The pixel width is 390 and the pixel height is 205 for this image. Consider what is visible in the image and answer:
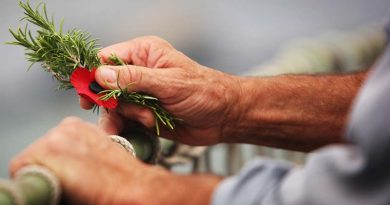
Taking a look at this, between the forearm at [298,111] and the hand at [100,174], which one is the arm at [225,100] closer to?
the forearm at [298,111]

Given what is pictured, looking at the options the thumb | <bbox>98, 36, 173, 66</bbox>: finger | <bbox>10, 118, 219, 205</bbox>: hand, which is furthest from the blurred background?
<bbox>10, 118, 219, 205</bbox>: hand

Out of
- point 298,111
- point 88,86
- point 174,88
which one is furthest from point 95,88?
point 298,111

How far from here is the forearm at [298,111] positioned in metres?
1.23

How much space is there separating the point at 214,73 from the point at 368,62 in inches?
45.4

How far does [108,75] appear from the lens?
907 mm

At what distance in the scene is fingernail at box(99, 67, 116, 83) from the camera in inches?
35.4

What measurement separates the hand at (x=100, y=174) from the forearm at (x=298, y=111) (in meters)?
0.52

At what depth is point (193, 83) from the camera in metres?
1.08

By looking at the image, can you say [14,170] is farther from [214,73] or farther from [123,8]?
[123,8]

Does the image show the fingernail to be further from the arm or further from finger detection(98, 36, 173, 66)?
finger detection(98, 36, 173, 66)

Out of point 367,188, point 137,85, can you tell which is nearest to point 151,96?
point 137,85

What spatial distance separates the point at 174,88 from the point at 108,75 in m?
0.15

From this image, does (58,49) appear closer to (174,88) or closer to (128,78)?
(128,78)

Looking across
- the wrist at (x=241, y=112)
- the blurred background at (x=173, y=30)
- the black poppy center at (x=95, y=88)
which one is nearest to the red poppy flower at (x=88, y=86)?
the black poppy center at (x=95, y=88)
